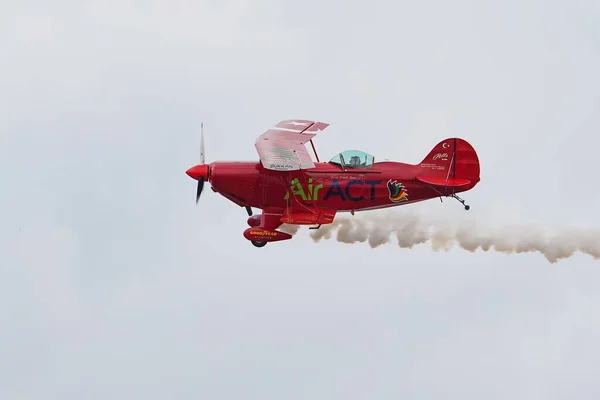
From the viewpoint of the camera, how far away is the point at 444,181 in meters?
158

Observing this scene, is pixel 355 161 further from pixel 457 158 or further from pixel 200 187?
pixel 200 187

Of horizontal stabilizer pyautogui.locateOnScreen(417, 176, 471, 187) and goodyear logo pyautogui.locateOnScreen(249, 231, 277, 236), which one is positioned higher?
horizontal stabilizer pyautogui.locateOnScreen(417, 176, 471, 187)

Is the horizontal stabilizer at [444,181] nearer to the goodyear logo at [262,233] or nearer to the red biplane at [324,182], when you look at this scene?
the red biplane at [324,182]

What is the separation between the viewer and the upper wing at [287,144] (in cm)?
15688

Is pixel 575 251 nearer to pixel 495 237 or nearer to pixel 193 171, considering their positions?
pixel 495 237

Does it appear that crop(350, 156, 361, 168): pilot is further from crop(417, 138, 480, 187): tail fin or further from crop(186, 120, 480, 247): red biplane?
crop(417, 138, 480, 187): tail fin

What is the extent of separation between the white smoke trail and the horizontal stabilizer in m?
2.44

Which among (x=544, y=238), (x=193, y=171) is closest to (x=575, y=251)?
(x=544, y=238)

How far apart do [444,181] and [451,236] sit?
2655 mm

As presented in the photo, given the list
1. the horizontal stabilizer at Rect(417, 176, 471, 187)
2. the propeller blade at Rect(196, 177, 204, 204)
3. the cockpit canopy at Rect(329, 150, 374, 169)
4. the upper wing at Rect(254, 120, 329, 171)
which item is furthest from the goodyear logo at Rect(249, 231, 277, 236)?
the horizontal stabilizer at Rect(417, 176, 471, 187)

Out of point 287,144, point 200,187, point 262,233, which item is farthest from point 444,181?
point 200,187

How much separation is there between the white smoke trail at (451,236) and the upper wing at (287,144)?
3.11m

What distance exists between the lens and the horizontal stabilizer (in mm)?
158125

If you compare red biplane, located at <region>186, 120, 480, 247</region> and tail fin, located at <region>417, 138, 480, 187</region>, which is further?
tail fin, located at <region>417, 138, 480, 187</region>
